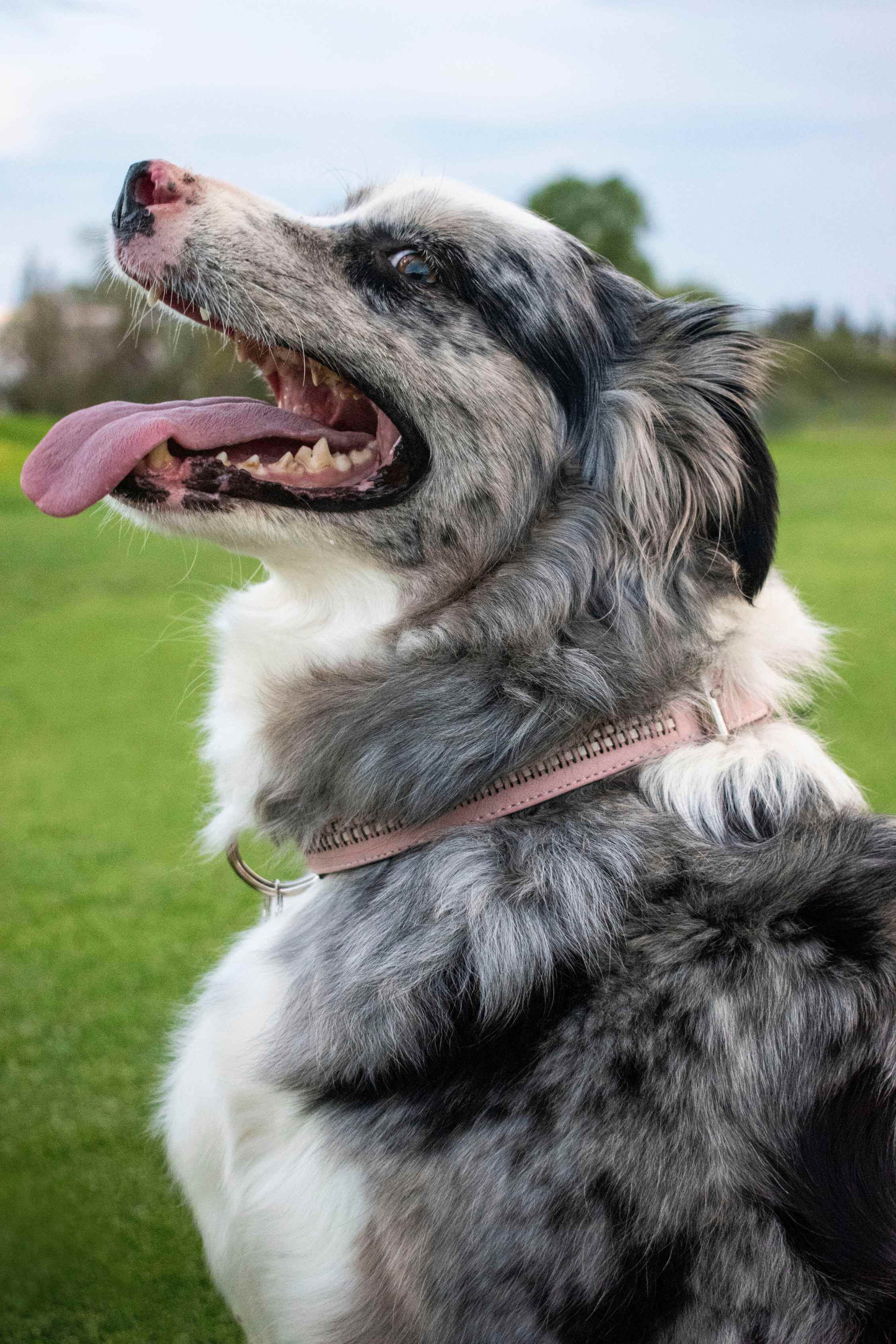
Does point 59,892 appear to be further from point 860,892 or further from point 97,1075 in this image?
point 860,892

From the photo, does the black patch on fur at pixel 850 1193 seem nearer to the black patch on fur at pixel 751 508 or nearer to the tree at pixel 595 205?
the black patch on fur at pixel 751 508

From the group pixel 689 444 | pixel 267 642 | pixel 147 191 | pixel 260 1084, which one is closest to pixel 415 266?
pixel 147 191

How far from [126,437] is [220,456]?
181mm

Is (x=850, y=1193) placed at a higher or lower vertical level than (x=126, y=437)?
lower

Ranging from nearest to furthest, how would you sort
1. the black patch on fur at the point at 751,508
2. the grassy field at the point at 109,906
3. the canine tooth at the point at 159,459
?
the black patch on fur at the point at 751,508
the canine tooth at the point at 159,459
the grassy field at the point at 109,906

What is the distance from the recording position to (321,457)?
7.50 ft

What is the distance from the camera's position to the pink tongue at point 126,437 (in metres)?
2.24

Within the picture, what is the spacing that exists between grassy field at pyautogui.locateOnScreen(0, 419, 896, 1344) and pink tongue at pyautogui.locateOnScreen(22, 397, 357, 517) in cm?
20

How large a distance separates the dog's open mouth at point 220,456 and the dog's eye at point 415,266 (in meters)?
0.24

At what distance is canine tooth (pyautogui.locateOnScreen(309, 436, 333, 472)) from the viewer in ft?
7.47

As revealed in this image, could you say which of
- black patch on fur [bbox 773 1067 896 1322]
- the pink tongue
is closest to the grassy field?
the pink tongue

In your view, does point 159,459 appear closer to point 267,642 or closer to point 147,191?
point 267,642

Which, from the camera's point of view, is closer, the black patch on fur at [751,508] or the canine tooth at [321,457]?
the black patch on fur at [751,508]

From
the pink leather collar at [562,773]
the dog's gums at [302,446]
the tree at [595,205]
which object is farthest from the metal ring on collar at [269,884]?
the tree at [595,205]
